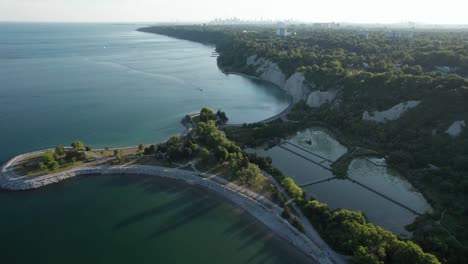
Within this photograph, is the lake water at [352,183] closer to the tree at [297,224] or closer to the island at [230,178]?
the island at [230,178]

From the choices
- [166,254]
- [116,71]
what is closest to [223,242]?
[166,254]

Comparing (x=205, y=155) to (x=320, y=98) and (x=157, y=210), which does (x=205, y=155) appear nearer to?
(x=157, y=210)

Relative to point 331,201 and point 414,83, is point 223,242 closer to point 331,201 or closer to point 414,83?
point 331,201

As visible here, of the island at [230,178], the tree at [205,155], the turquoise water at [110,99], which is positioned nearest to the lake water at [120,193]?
the turquoise water at [110,99]

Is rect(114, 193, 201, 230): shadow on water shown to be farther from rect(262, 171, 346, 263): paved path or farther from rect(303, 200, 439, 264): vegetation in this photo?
rect(303, 200, 439, 264): vegetation

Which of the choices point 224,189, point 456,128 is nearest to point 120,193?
point 224,189

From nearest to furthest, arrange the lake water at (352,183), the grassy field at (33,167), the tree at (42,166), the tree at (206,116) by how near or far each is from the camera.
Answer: the lake water at (352,183)
the tree at (42,166)
the grassy field at (33,167)
the tree at (206,116)
